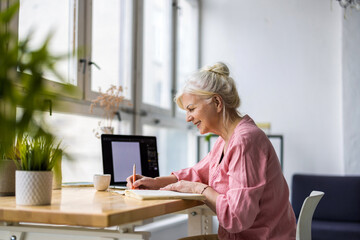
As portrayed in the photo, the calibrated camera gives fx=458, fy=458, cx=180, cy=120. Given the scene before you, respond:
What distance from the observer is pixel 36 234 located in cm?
144

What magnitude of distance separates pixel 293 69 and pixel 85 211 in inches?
143

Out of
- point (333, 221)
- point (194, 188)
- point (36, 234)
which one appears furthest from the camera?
point (333, 221)

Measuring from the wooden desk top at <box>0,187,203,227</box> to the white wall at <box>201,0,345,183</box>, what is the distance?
3125 mm

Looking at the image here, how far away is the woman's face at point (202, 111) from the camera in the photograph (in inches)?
76.8

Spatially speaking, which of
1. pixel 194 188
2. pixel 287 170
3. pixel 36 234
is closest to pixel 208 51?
pixel 287 170

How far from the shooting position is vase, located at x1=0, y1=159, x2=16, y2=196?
64.5 inches

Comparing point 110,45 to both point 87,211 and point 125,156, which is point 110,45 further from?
point 87,211

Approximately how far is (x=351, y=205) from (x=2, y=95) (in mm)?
3696

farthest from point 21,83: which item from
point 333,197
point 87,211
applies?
point 333,197

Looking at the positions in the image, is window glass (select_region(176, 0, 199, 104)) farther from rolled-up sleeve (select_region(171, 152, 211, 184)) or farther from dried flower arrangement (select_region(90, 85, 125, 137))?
rolled-up sleeve (select_region(171, 152, 211, 184))

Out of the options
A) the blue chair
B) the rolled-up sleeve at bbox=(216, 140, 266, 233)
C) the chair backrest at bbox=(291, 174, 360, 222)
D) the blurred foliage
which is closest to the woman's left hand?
the rolled-up sleeve at bbox=(216, 140, 266, 233)

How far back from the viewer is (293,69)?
4.48m

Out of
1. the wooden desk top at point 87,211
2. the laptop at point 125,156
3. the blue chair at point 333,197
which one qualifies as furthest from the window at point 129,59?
the blue chair at point 333,197

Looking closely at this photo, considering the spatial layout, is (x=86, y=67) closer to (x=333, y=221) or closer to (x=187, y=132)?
(x=187, y=132)
